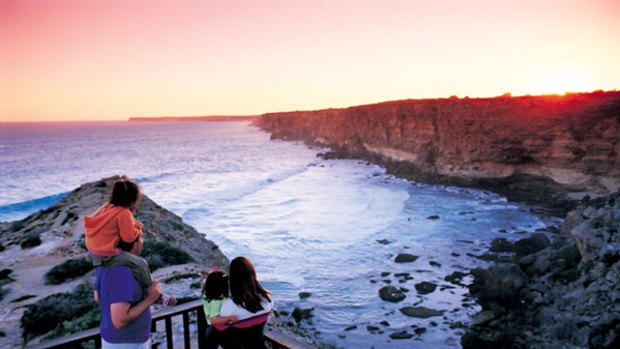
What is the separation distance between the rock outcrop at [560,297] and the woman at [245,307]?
8865mm

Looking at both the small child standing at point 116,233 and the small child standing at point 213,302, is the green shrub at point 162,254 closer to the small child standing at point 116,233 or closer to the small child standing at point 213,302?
the small child standing at point 213,302

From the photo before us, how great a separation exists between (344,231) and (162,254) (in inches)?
491

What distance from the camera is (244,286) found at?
3.29m

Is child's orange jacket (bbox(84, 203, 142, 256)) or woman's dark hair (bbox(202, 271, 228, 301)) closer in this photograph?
child's orange jacket (bbox(84, 203, 142, 256))

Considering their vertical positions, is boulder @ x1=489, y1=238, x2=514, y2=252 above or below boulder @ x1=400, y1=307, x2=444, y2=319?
above

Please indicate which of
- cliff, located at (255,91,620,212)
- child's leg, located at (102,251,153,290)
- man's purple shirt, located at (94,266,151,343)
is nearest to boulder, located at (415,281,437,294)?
man's purple shirt, located at (94,266,151,343)

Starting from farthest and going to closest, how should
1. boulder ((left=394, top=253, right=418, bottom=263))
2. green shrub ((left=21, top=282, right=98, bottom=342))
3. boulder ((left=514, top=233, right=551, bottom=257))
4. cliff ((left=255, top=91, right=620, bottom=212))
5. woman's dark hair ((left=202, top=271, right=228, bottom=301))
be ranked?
cliff ((left=255, top=91, right=620, bottom=212)), boulder ((left=394, top=253, right=418, bottom=263)), boulder ((left=514, top=233, right=551, bottom=257)), green shrub ((left=21, top=282, right=98, bottom=342)), woman's dark hair ((left=202, top=271, right=228, bottom=301))

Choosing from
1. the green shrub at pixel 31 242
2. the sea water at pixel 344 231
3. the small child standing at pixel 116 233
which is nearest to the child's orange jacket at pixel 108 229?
the small child standing at pixel 116 233

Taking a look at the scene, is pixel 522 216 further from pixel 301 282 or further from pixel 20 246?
pixel 20 246

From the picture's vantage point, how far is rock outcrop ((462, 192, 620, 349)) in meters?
9.46

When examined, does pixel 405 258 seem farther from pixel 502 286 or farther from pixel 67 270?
pixel 67 270

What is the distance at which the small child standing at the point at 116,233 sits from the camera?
2715 millimetres

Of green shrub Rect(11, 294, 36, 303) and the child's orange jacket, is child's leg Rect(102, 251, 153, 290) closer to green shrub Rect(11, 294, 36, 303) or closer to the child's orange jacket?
the child's orange jacket

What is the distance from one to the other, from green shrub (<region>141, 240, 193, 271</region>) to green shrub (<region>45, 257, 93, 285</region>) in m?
1.57
